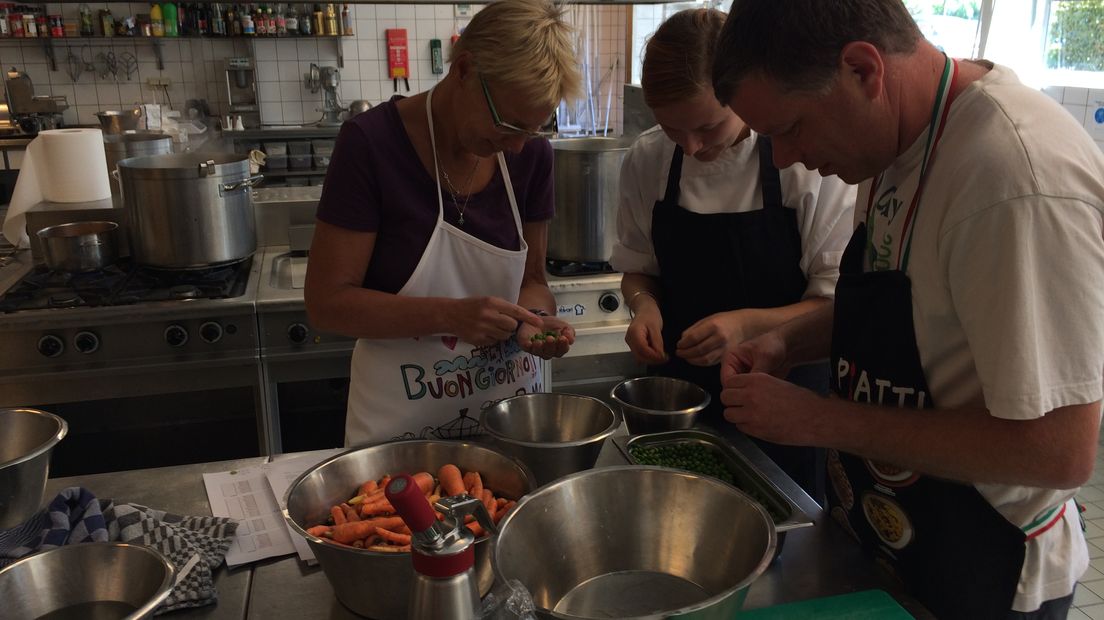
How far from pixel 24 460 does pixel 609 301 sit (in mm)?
→ 2240

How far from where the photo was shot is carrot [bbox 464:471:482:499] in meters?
1.35

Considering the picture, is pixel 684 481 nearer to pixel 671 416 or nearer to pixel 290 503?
pixel 671 416

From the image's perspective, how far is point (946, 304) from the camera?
1.08m

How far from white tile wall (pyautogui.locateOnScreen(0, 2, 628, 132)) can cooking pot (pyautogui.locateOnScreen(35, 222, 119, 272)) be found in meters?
3.88

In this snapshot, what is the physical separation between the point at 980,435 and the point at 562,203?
2158mm

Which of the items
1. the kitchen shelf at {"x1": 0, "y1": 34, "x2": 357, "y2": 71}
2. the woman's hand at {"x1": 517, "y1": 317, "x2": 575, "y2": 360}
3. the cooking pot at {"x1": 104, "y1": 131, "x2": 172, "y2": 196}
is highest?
the kitchen shelf at {"x1": 0, "y1": 34, "x2": 357, "y2": 71}

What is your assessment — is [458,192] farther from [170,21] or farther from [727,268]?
[170,21]

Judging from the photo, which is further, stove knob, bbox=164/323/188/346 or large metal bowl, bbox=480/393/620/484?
stove knob, bbox=164/323/188/346

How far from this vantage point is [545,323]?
1770 millimetres

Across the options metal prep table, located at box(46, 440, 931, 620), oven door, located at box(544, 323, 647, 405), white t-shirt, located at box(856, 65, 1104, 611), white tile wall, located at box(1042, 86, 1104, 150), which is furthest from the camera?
white tile wall, located at box(1042, 86, 1104, 150)

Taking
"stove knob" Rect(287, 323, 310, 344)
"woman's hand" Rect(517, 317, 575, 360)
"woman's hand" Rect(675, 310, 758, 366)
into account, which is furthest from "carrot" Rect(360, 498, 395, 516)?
"stove knob" Rect(287, 323, 310, 344)

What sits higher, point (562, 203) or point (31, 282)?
point (562, 203)

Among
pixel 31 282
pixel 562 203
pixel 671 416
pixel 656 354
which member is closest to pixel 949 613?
pixel 671 416

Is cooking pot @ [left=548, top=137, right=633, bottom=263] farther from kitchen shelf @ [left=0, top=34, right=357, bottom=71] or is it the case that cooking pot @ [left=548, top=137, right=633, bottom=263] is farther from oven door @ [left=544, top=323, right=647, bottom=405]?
kitchen shelf @ [left=0, top=34, right=357, bottom=71]
